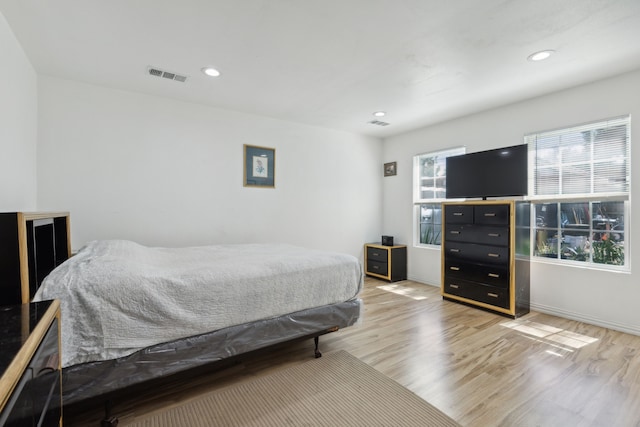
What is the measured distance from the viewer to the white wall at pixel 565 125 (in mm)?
2814

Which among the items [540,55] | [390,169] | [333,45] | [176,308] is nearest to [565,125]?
[540,55]

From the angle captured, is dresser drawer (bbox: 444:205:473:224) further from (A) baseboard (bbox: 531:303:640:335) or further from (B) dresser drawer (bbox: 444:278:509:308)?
(A) baseboard (bbox: 531:303:640:335)

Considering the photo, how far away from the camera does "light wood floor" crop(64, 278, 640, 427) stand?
1762 millimetres

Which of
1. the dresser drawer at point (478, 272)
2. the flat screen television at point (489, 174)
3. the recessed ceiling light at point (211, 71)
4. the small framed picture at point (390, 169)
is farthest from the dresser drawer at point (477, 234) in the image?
the recessed ceiling light at point (211, 71)

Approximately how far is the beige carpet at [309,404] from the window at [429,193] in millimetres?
3037

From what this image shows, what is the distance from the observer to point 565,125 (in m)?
3.23

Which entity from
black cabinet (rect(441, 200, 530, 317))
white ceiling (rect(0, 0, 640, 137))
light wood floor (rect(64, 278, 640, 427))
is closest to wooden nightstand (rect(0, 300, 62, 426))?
light wood floor (rect(64, 278, 640, 427))

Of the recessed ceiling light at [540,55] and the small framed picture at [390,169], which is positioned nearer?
the recessed ceiling light at [540,55]

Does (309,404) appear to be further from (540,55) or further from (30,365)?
(540,55)

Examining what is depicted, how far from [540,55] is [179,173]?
3.72 metres

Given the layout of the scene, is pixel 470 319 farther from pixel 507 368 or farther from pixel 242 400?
pixel 242 400

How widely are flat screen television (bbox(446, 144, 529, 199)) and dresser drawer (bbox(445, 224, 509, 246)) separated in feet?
1.33

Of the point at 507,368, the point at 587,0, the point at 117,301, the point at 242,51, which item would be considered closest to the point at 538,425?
the point at 507,368

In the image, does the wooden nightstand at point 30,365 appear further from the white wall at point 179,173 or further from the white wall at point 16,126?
the white wall at point 179,173
